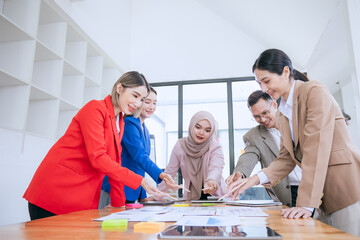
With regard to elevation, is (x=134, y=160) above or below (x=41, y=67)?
below

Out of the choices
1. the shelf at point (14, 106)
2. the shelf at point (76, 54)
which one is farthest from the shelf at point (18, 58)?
the shelf at point (76, 54)

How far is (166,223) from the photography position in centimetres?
70

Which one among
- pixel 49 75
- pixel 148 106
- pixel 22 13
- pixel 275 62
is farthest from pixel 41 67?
pixel 275 62

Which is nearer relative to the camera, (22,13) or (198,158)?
(198,158)

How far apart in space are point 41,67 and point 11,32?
517 millimetres

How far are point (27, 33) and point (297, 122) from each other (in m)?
2.11

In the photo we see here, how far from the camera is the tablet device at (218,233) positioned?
0.49 m

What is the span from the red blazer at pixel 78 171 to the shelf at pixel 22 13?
1.47 metres

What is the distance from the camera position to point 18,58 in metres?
2.14

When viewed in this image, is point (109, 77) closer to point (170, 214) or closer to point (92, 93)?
point (92, 93)

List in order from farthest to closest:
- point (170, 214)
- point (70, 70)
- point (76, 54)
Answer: point (76, 54)
point (70, 70)
point (170, 214)

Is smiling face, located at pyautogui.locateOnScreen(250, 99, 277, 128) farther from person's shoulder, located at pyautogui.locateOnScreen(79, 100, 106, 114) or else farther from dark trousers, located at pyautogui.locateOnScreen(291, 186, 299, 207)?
person's shoulder, located at pyautogui.locateOnScreen(79, 100, 106, 114)

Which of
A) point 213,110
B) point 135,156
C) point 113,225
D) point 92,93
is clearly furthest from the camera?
point 213,110

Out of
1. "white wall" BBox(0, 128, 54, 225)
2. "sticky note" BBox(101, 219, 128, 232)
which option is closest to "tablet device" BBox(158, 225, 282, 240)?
"sticky note" BBox(101, 219, 128, 232)
